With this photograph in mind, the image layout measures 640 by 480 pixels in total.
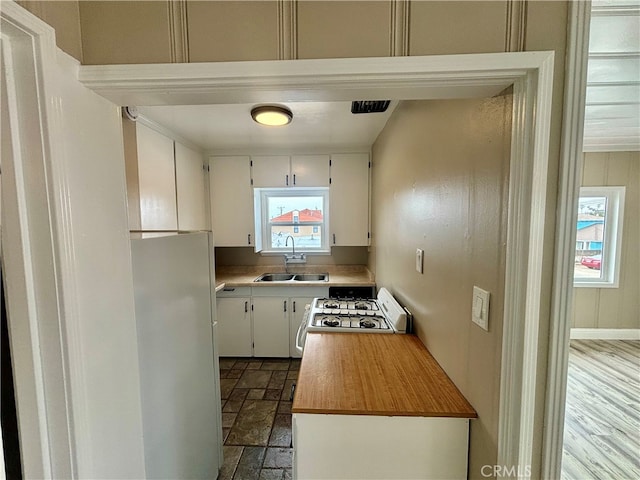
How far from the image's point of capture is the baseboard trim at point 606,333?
11.0 feet

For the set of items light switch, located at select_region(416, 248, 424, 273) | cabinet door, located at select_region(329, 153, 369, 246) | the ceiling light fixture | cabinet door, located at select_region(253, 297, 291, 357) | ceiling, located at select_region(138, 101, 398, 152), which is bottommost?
cabinet door, located at select_region(253, 297, 291, 357)

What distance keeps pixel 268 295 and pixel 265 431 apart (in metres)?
1.23

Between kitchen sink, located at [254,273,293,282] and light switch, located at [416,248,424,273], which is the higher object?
light switch, located at [416,248,424,273]

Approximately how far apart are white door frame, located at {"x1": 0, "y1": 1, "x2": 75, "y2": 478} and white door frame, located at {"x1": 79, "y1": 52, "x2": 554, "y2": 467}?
0.13 meters

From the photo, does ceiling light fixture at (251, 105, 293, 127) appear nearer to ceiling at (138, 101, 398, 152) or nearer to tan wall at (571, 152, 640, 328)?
ceiling at (138, 101, 398, 152)

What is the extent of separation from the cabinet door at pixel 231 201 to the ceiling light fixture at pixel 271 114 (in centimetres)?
118

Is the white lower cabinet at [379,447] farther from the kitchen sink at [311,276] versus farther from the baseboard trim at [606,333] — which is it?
the baseboard trim at [606,333]

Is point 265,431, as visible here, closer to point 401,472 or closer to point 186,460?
point 186,460

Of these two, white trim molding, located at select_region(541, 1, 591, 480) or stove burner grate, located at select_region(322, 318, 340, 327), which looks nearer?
white trim molding, located at select_region(541, 1, 591, 480)

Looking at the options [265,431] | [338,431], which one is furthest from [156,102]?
A: [265,431]

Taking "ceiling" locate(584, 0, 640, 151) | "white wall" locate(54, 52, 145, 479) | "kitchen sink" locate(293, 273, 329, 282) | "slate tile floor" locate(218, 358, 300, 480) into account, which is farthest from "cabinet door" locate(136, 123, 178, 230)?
"ceiling" locate(584, 0, 640, 151)

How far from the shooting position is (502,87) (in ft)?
2.39

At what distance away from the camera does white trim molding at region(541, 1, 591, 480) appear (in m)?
0.66

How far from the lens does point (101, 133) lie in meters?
0.77
